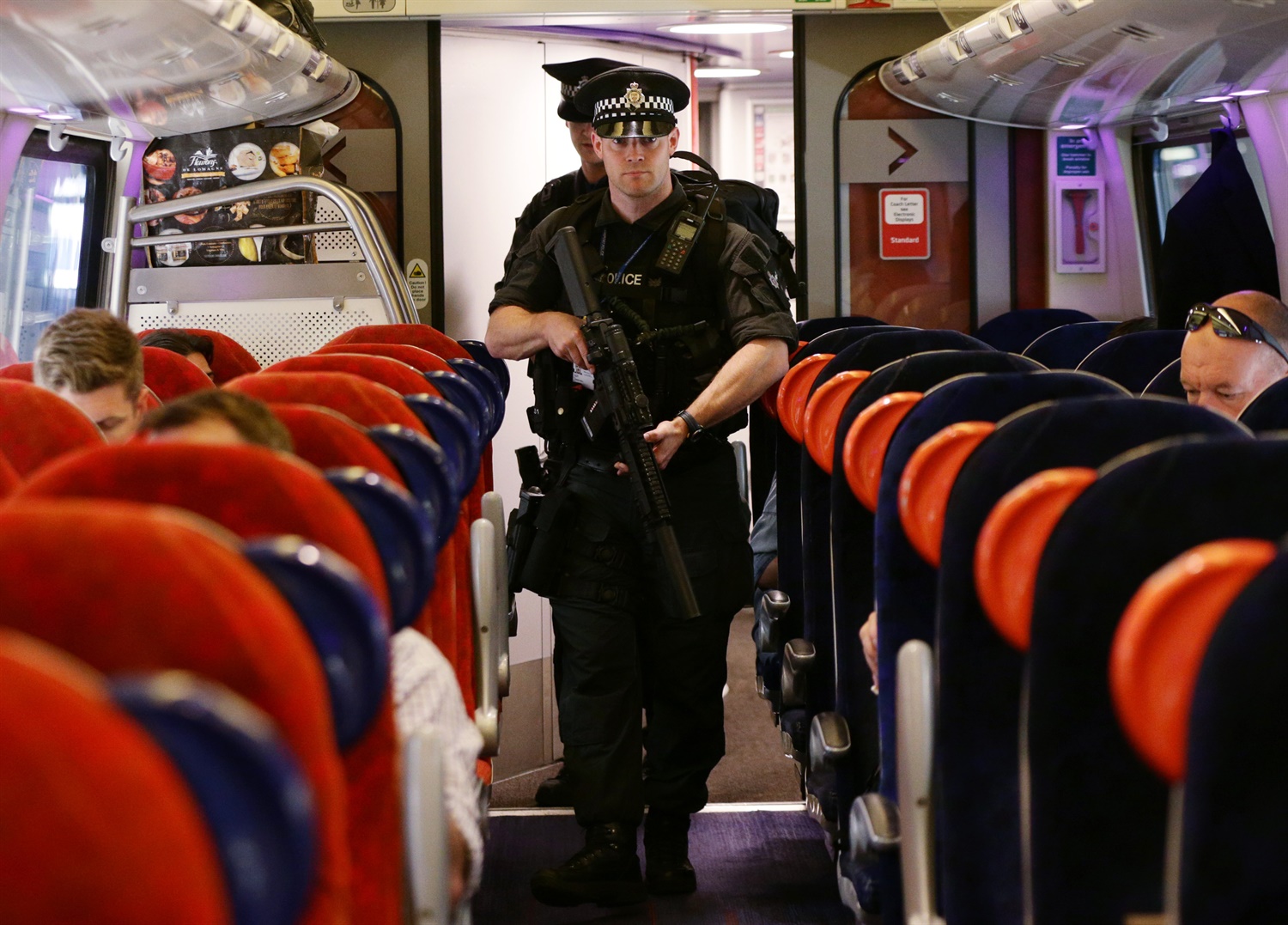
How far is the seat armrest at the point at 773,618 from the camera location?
10.8 ft

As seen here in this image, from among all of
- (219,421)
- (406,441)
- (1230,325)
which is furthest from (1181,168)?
(219,421)

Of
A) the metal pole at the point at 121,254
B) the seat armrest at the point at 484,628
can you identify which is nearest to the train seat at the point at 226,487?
the seat armrest at the point at 484,628

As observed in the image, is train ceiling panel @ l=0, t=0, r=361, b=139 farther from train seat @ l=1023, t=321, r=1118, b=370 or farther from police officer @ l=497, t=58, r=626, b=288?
train seat @ l=1023, t=321, r=1118, b=370

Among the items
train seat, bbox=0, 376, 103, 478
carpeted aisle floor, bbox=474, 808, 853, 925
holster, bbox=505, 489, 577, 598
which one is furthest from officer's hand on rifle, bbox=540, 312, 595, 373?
train seat, bbox=0, 376, 103, 478

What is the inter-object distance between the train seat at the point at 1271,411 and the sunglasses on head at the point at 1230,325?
77 cm

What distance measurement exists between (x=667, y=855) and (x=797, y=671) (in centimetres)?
79

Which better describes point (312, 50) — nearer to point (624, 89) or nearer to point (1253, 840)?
point (624, 89)

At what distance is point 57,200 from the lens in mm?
4383

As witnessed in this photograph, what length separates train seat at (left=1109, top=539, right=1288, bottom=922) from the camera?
860 mm

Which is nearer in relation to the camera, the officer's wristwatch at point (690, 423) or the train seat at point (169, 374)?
the train seat at point (169, 374)

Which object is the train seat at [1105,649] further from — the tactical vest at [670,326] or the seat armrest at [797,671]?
the tactical vest at [670,326]

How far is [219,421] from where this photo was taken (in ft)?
4.53

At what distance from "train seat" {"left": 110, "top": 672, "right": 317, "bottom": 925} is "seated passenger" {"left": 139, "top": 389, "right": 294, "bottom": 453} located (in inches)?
27.4

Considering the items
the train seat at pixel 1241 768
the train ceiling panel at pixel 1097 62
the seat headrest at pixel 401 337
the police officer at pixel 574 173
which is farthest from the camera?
the police officer at pixel 574 173
